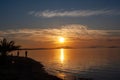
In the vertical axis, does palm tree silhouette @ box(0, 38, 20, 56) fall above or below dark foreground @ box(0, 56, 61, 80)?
above

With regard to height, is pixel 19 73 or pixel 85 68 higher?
pixel 85 68

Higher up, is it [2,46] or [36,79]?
[2,46]

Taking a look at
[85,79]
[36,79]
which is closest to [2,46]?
[36,79]

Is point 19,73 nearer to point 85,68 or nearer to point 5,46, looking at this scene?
point 5,46

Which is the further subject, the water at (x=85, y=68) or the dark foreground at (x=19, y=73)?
the water at (x=85, y=68)

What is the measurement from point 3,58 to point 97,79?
17.0 metres

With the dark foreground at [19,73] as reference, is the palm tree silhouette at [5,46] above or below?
above

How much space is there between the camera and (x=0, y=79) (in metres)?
24.0

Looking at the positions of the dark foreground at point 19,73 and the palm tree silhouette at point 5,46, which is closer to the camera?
the dark foreground at point 19,73

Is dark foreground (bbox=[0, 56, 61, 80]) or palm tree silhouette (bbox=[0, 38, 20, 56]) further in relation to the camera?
palm tree silhouette (bbox=[0, 38, 20, 56])

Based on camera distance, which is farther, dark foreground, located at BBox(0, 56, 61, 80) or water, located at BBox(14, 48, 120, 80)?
water, located at BBox(14, 48, 120, 80)

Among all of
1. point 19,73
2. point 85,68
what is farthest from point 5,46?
point 85,68

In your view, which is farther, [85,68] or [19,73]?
[85,68]

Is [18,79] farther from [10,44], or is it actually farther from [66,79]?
[10,44]
